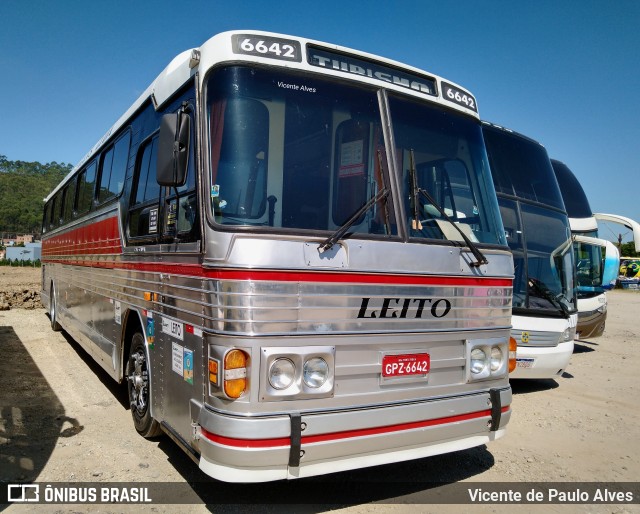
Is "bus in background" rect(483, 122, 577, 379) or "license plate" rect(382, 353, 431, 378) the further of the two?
"bus in background" rect(483, 122, 577, 379)

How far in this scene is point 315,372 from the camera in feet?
11.4

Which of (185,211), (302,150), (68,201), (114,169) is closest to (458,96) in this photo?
(302,150)

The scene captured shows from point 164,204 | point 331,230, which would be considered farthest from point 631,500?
point 164,204

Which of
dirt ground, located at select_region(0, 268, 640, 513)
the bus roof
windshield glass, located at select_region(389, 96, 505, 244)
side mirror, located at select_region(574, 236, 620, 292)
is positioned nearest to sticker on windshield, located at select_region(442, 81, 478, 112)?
the bus roof

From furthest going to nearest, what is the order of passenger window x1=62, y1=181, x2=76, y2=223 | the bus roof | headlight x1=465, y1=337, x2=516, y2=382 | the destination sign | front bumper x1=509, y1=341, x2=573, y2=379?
1. passenger window x1=62, y1=181, x2=76, y2=223
2. front bumper x1=509, y1=341, x2=573, y2=379
3. headlight x1=465, y1=337, x2=516, y2=382
4. the destination sign
5. the bus roof

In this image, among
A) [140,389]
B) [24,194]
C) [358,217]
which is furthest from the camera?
[24,194]

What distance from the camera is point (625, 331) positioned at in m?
16.3

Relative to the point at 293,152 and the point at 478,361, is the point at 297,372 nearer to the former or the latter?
the point at 293,152

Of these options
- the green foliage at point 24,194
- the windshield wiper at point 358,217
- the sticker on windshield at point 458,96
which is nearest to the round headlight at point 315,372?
the windshield wiper at point 358,217

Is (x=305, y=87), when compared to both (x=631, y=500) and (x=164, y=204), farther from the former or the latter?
(x=631, y=500)

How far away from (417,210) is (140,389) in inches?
125

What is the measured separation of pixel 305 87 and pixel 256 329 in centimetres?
175

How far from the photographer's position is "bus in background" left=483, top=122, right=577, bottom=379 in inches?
293

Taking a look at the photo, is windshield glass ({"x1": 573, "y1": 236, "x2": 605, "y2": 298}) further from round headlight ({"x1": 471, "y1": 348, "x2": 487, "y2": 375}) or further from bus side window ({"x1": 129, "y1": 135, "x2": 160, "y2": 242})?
bus side window ({"x1": 129, "y1": 135, "x2": 160, "y2": 242})
